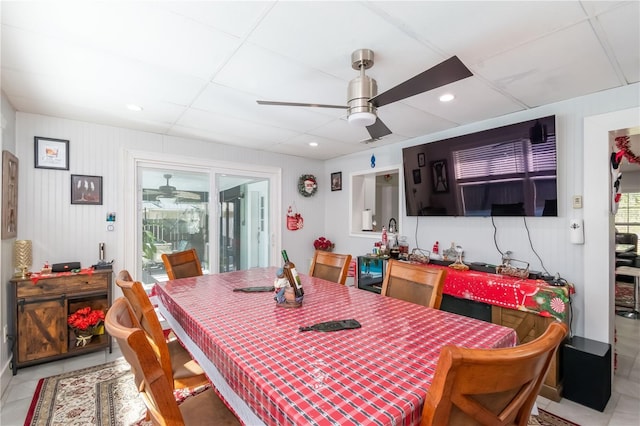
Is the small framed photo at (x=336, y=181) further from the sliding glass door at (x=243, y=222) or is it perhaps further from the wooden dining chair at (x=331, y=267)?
the wooden dining chair at (x=331, y=267)

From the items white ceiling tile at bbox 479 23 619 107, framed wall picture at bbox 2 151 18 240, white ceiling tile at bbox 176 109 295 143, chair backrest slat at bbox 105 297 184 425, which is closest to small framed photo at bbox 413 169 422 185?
white ceiling tile at bbox 479 23 619 107

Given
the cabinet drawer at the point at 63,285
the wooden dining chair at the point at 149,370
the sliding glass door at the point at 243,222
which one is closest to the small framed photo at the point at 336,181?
the sliding glass door at the point at 243,222

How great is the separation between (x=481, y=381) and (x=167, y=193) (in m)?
Result: 3.98

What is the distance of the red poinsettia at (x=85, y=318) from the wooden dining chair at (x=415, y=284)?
2.87 metres

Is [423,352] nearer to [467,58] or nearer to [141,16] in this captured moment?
[467,58]

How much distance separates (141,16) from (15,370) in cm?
317

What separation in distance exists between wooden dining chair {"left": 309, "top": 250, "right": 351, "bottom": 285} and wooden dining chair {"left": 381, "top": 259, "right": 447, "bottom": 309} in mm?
445

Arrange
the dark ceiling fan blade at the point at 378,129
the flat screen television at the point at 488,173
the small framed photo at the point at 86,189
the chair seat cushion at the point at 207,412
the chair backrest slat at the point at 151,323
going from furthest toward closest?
the small framed photo at the point at 86,189, the flat screen television at the point at 488,173, the dark ceiling fan blade at the point at 378,129, the chair backrest slat at the point at 151,323, the chair seat cushion at the point at 207,412

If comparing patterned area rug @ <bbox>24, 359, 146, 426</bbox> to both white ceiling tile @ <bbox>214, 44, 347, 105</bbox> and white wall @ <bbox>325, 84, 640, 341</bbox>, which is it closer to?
white ceiling tile @ <bbox>214, 44, 347, 105</bbox>

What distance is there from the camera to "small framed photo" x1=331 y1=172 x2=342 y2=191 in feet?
16.0

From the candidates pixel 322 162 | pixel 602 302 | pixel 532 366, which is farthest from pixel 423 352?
pixel 322 162

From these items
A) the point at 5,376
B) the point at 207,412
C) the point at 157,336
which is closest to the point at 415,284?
the point at 207,412

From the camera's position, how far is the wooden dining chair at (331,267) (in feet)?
8.05

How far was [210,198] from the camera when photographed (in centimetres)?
407
